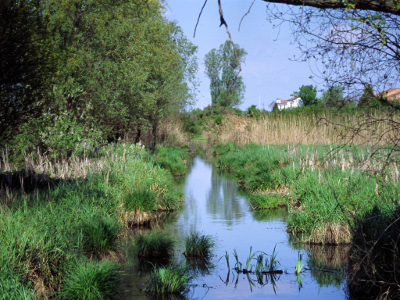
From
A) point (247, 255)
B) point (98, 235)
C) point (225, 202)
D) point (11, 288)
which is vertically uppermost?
point (98, 235)

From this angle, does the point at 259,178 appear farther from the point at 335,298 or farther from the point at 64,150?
the point at 335,298

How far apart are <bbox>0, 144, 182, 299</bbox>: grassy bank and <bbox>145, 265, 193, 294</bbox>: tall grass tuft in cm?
55

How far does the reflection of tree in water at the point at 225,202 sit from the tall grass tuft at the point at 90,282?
5.79m

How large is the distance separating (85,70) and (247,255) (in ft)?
34.2

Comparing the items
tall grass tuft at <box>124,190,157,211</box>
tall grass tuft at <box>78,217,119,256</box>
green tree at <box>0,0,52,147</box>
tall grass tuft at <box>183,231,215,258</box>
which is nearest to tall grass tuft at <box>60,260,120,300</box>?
tall grass tuft at <box>78,217,119,256</box>

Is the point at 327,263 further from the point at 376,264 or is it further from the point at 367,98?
the point at 367,98

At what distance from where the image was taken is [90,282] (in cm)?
591

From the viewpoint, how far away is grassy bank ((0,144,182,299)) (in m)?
5.82

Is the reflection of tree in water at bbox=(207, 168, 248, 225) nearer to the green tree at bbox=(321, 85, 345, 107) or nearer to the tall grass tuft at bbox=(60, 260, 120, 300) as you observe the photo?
the tall grass tuft at bbox=(60, 260, 120, 300)

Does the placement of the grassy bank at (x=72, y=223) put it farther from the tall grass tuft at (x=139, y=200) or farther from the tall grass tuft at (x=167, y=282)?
the tall grass tuft at (x=167, y=282)

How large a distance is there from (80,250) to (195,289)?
A: 177 cm

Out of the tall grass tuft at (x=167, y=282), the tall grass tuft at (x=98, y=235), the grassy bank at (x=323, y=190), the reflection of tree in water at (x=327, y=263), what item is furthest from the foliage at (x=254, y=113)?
the tall grass tuft at (x=167, y=282)

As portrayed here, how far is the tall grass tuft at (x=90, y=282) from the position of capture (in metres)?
5.80

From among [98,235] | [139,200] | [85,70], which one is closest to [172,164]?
[85,70]
